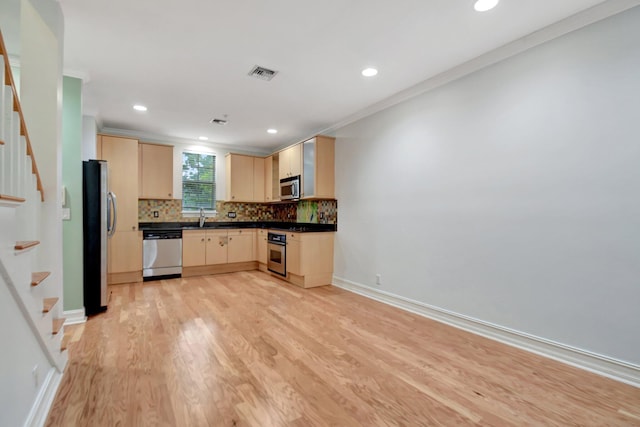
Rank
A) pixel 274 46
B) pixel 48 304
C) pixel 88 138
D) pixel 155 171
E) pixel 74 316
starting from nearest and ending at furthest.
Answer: pixel 48 304
pixel 274 46
pixel 74 316
pixel 88 138
pixel 155 171

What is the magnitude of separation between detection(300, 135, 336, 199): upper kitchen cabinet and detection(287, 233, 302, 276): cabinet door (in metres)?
0.76

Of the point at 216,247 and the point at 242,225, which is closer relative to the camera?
the point at 216,247

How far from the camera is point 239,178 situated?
620 cm

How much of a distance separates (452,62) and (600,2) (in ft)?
3.57

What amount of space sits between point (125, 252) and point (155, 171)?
1.54 m

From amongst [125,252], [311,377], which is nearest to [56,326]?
[311,377]

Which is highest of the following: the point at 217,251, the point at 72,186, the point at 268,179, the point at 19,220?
the point at 268,179

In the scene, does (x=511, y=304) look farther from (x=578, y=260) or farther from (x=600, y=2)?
(x=600, y=2)

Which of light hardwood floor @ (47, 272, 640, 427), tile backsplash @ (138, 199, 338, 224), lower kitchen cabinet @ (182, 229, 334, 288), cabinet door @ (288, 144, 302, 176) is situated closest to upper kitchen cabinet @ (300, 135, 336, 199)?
cabinet door @ (288, 144, 302, 176)

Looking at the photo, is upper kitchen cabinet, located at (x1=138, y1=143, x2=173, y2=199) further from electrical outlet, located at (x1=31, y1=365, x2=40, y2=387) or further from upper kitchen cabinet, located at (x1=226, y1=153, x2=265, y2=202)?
electrical outlet, located at (x1=31, y1=365, x2=40, y2=387)

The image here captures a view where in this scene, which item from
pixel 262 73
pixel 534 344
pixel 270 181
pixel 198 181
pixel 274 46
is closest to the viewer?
pixel 534 344

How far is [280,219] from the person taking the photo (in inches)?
263

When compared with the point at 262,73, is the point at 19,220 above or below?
below

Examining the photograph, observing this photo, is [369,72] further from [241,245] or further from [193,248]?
[193,248]
